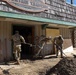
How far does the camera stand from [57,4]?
15.4 m

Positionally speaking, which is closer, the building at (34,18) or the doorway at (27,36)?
the building at (34,18)

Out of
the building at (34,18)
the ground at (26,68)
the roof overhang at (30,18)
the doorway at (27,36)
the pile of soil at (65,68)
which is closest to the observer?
the pile of soil at (65,68)

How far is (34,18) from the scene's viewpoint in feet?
39.5

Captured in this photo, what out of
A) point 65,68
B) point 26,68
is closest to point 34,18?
point 26,68

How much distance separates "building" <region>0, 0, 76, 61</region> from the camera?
36.0 feet

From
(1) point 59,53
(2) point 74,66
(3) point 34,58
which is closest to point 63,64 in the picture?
(2) point 74,66

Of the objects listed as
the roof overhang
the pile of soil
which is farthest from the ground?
the roof overhang

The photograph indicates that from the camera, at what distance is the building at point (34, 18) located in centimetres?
1098

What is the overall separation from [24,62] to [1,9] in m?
3.21

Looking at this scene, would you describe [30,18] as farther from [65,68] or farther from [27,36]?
[65,68]

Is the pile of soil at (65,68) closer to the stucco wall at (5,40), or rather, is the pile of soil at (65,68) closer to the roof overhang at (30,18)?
the stucco wall at (5,40)

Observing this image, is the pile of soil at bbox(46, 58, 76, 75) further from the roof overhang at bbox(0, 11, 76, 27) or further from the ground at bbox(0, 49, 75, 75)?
the roof overhang at bbox(0, 11, 76, 27)

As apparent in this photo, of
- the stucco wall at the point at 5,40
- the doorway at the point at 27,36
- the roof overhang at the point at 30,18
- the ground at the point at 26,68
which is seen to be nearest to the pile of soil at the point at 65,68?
the ground at the point at 26,68

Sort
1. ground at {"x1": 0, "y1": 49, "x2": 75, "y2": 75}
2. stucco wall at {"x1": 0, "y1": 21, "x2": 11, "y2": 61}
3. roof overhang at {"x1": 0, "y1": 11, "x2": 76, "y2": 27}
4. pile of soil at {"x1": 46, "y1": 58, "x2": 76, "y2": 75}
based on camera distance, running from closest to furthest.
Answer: pile of soil at {"x1": 46, "y1": 58, "x2": 76, "y2": 75}, ground at {"x1": 0, "y1": 49, "x2": 75, "y2": 75}, roof overhang at {"x1": 0, "y1": 11, "x2": 76, "y2": 27}, stucco wall at {"x1": 0, "y1": 21, "x2": 11, "y2": 61}
